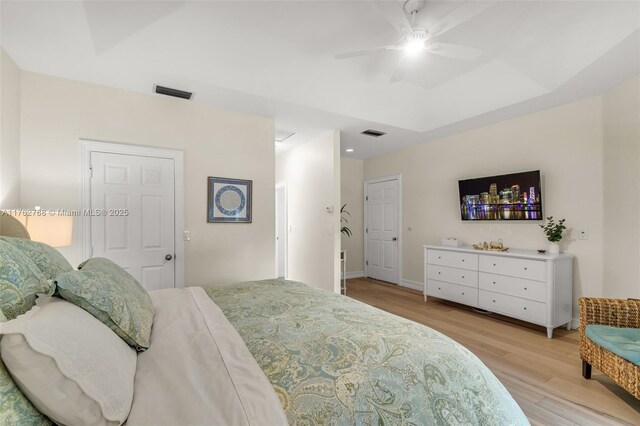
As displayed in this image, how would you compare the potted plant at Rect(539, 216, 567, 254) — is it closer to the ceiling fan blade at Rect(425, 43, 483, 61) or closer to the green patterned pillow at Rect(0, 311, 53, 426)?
the ceiling fan blade at Rect(425, 43, 483, 61)

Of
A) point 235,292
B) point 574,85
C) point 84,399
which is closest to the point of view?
point 84,399

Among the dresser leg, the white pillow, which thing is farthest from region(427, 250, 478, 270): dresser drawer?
the white pillow

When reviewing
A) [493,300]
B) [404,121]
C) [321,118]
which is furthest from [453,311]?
[321,118]

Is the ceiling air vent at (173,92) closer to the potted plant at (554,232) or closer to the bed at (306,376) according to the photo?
the bed at (306,376)

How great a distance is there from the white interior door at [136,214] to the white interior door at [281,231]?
280 cm

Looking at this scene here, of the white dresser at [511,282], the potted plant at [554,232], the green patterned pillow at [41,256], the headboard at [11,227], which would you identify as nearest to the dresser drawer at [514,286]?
the white dresser at [511,282]

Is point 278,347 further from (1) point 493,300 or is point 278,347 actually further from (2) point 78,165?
(1) point 493,300

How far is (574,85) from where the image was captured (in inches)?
115

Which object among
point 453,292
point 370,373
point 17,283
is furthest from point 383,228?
point 17,283

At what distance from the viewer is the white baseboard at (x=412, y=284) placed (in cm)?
498

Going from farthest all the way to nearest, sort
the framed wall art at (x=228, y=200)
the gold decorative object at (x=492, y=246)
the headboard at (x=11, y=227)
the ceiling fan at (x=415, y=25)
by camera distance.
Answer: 1. the gold decorative object at (x=492, y=246)
2. the framed wall art at (x=228, y=200)
3. the ceiling fan at (x=415, y=25)
4. the headboard at (x=11, y=227)

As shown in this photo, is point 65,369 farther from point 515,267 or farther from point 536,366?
point 515,267

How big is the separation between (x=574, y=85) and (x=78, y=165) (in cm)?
489

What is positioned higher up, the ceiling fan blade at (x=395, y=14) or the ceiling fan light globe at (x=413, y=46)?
the ceiling fan blade at (x=395, y=14)
